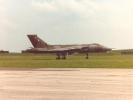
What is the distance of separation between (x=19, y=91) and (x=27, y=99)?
250cm

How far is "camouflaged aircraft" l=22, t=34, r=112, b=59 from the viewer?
93.5 metres

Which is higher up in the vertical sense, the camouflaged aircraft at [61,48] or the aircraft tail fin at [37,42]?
the aircraft tail fin at [37,42]

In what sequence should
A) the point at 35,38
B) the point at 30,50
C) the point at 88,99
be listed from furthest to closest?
the point at 35,38 → the point at 30,50 → the point at 88,99

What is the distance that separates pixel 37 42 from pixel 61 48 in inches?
262

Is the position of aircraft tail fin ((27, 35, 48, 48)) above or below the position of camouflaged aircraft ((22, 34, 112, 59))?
above

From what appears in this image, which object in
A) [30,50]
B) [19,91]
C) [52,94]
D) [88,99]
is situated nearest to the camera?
[88,99]

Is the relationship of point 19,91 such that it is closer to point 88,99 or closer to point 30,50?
point 88,99

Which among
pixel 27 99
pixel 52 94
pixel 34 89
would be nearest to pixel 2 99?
pixel 27 99

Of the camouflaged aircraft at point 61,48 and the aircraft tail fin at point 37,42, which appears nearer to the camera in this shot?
the camouflaged aircraft at point 61,48

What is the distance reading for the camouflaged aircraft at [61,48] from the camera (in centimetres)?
9349

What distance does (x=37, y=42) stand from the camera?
98250mm

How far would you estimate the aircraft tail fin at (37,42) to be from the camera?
97306mm

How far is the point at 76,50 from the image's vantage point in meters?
95.1

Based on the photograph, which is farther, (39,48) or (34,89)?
(39,48)
